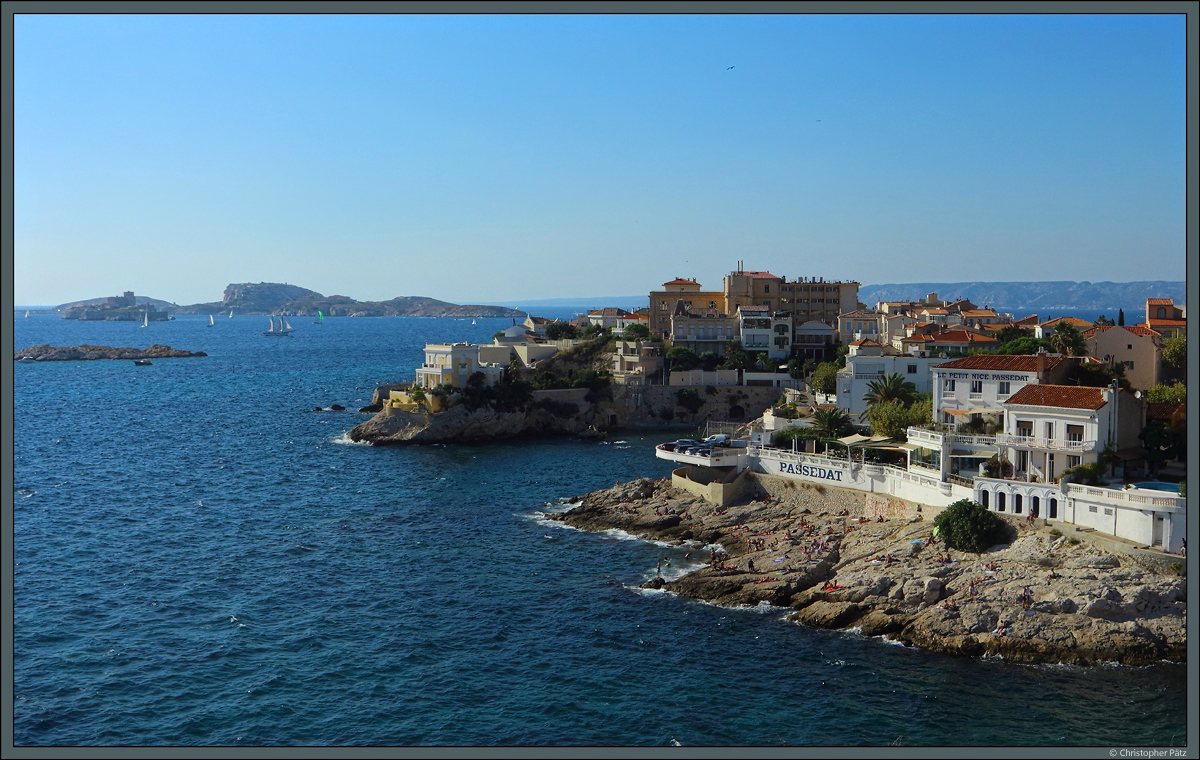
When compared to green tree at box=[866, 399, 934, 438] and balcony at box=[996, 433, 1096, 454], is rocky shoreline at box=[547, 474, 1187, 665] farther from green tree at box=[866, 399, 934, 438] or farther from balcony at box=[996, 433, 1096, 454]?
green tree at box=[866, 399, 934, 438]

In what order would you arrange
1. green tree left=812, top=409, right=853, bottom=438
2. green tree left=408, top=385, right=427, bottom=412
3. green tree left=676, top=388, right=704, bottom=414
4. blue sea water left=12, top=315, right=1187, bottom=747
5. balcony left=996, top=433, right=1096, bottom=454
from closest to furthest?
blue sea water left=12, top=315, right=1187, bottom=747, balcony left=996, top=433, right=1096, bottom=454, green tree left=812, top=409, right=853, bottom=438, green tree left=408, top=385, right=427, bottom=412, green tree left=676, top=388, right=704, bottom=414

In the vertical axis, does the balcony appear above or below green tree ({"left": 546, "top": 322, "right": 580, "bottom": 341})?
below

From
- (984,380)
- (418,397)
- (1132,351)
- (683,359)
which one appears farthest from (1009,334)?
(418,397)

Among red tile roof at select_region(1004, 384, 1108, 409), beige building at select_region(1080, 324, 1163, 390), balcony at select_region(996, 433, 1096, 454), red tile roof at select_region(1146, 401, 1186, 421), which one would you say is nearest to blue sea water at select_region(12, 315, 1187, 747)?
balcony at select_region(996, 433, 1096, 454)

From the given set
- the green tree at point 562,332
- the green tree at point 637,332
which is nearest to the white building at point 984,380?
the green tree at point 637,332

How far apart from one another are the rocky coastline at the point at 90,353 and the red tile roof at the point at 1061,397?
169228mm

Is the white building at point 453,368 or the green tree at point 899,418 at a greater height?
the white building at point 453,368

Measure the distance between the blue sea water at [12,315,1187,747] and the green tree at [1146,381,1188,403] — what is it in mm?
21270

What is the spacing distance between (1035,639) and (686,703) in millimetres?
12205

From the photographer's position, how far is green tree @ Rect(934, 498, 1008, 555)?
38312 millimetres

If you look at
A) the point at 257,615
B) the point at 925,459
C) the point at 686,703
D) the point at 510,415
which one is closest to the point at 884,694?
the point at 686,703

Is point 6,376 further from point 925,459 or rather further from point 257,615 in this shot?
point 925,459

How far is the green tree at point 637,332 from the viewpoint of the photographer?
10156 cm

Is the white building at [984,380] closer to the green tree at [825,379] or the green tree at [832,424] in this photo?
the green tree at [832,424]
